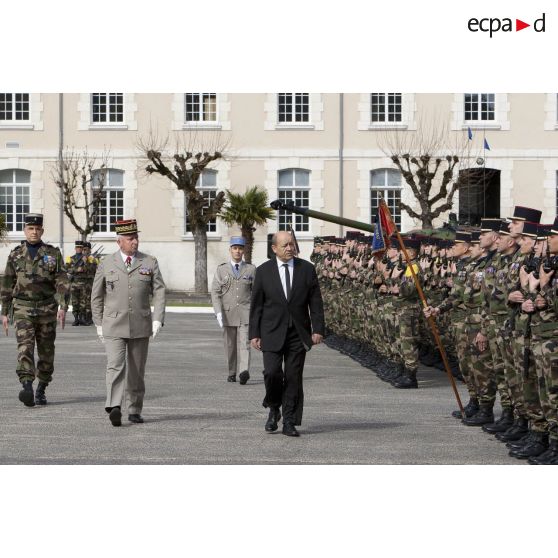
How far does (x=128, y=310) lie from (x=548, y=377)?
471 centimetres

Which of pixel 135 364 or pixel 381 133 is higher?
pixel 381 133

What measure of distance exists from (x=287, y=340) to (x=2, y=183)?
39263mm

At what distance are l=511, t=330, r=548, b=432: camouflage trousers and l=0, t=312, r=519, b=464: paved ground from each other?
0.43 m

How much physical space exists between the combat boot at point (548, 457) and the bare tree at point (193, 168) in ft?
122

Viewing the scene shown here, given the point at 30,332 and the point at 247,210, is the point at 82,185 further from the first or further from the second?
the point at 30,332

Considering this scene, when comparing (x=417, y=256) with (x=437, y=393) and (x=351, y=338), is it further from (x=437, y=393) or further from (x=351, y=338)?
(x=351, y=338)

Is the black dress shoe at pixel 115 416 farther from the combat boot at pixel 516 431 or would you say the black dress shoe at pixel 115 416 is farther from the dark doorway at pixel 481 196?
the dark doorway at pixel 481 196

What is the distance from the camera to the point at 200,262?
49.2 metres

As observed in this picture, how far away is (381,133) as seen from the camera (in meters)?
50.2

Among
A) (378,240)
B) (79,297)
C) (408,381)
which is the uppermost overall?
(378,240)

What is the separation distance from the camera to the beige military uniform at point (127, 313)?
1384 centimetres

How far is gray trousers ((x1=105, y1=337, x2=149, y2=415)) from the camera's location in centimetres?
1370

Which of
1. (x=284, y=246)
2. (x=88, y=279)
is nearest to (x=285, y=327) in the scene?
(x=284, y=246)
